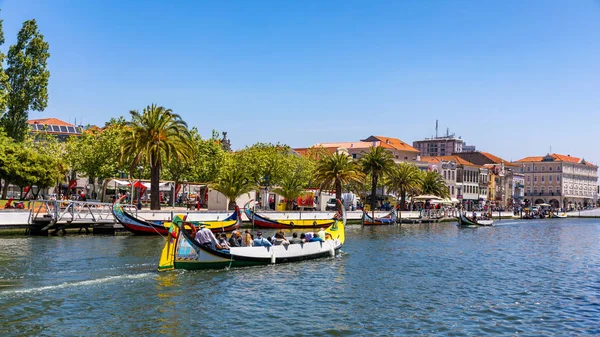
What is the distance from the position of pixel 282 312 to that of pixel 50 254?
17012 mm

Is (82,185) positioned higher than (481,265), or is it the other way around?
(82,185)

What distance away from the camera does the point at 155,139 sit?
52.0m

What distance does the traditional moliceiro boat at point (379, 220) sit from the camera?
241 feet

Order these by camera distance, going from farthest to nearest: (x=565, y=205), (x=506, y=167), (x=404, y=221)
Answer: (x=565, y=205), (x=506, y=167), (x=404, y=221)

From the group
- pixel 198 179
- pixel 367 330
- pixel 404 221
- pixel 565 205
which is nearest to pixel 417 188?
pixel 404 221

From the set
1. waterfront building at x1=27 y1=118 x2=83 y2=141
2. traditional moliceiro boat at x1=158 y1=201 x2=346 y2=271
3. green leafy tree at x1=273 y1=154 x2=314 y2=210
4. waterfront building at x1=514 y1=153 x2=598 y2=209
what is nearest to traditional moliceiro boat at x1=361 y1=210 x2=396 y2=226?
green leafy tree at x1=273 y1=154 x2=314 y2=210

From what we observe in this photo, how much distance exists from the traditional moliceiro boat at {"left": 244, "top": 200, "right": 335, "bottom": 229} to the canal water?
2034 centimetres

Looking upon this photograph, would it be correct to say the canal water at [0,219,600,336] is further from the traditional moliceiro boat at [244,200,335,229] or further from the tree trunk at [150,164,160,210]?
the traditional moliceiro boat at [244,200,335,229]

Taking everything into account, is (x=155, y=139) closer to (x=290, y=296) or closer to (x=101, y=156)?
(x=101, y=156)

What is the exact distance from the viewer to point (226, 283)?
2548 centimetres

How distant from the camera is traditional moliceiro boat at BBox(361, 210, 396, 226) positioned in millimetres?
73438

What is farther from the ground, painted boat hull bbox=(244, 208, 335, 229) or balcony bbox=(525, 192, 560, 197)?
balcony bbox=(525, 192, 560, 197)

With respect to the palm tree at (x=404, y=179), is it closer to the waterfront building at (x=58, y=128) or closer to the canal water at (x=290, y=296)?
the canal water at (x=290, y=296)

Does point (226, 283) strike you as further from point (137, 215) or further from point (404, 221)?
point (404, 221)
